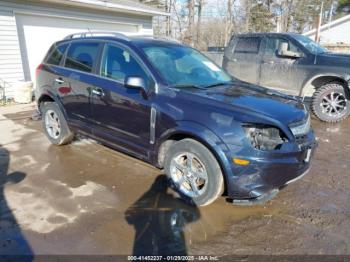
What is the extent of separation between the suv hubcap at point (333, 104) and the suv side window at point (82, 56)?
17.1 ft

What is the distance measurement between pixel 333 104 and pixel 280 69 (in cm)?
146

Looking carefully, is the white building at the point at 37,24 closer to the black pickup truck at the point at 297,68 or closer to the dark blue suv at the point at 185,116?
the dark blue suv at the point at 185,116

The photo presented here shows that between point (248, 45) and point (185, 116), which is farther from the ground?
point (248, 45)

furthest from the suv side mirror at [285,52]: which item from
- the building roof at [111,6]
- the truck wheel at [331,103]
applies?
the building roof at [111,6]

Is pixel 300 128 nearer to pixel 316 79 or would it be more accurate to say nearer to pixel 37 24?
pixel 316 79

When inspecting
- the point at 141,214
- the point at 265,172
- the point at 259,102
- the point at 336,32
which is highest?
the point at 336,32

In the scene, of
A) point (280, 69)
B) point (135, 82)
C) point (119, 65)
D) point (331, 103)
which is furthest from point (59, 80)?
point (331, 103)

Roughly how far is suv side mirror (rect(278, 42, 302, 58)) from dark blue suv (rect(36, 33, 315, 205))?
3531 millimetres

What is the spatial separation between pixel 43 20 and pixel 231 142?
8902 mm

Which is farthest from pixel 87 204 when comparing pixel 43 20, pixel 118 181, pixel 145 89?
pixel 43 20

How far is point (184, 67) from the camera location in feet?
13.0

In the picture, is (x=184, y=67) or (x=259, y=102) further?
(x=184, y=67)

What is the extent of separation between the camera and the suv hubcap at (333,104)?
21.9 ft

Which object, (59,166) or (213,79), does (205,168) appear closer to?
(213,79)
